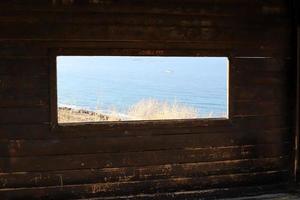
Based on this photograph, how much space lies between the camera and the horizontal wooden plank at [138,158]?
5.39 metres

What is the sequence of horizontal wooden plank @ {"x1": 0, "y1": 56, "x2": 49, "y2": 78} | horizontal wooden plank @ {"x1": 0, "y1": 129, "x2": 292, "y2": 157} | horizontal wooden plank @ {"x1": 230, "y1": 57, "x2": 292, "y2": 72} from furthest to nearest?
1. horizontal wooden plank @ {"x1": 230, "y1": 57, "x2": 292, "y2": 72}
2. horizontal wooden plank @ {"x1": 0, "y1": 129, "x2": 292, "y2": 157}
3. horizontal wooden plank @ {"x1": 0, "y1": 56, "x2": 49, "y2": 78}

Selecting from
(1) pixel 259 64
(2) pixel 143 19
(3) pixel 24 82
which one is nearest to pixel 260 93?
(1) pixel 259 64

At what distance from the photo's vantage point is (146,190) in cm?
580

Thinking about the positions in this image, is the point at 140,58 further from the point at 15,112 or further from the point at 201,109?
the point at 15,112

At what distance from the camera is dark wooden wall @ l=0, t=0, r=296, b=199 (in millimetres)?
5336

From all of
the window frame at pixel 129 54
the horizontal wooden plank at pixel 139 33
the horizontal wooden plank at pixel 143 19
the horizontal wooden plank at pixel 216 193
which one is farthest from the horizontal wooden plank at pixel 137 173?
the horizontal wooden plank at pixel 143 19

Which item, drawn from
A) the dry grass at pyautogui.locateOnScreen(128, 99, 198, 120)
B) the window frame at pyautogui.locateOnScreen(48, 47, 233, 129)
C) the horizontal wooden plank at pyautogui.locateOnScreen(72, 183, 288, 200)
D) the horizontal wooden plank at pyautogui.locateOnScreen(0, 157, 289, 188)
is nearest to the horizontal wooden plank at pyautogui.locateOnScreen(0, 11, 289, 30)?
the window frame at pyautogui.locateOnScreen(48, 47, 233, 129)

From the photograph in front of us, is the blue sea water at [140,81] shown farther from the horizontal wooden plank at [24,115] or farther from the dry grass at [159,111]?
the horizontal wooden plank at [24,115]

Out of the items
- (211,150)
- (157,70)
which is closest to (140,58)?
(157,70)

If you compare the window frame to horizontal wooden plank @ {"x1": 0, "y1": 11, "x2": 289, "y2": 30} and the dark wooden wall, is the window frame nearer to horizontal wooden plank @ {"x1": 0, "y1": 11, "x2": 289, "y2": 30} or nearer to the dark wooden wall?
the dark wooden wall

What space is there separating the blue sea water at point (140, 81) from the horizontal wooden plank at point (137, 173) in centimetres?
57

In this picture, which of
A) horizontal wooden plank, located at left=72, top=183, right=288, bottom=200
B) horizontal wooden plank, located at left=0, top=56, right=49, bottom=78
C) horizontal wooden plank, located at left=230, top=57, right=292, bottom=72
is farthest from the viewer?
horizontal wooden plank, located at left=230, top=57, right=292, bottom=72

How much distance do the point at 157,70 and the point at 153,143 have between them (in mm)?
758

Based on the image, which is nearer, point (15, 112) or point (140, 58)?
point (15, 112)
